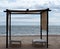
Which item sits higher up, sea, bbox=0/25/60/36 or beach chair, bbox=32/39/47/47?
beach chair, bbox=32/39/47/47

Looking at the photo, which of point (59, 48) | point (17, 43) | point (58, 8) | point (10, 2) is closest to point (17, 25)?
point (10, 2)

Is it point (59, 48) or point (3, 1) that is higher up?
point (3, 1)

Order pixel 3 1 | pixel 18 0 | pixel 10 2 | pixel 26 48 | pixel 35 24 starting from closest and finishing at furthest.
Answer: pixel 26 48, pixel 3 1, pixel 10 2, pixel 18 0, pixel 35 24

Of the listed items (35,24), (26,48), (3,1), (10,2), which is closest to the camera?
(26,48)

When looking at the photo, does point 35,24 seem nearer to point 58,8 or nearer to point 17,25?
point 17,25

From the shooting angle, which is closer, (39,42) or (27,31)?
(39,42)

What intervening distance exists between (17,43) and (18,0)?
1372cm

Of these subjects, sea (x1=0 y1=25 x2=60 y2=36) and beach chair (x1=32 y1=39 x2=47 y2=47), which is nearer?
beach chair (x1=32 y1=39 x2=47 y2=47)

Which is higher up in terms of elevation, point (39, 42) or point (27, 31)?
Answer: point (39, 42)

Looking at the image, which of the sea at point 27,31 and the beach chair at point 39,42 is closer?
the beach chair at point 39,42

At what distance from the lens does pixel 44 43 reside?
891 centimetres

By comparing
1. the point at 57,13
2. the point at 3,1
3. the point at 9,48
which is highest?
the point at 3,1

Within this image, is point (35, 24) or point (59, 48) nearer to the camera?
point (59, 48)

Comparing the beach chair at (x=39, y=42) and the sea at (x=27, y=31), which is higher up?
the beach chair at (x=39, y=42)
